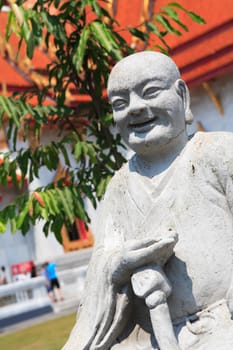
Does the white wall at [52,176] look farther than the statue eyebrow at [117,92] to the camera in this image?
Yes

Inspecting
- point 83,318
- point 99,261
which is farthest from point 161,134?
point 83,318

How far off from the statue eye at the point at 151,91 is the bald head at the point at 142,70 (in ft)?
0.10

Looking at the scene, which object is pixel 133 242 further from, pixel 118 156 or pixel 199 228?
pixel 118 156

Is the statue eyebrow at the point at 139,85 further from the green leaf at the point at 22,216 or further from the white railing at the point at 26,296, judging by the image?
the white railing at the point at 26,296

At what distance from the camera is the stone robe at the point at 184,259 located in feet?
6.79

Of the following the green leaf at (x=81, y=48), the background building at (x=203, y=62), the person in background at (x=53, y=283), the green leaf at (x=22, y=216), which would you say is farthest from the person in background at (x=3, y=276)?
the green leaf at (x=81, y=48)

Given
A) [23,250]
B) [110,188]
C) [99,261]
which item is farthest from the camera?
[23,250]

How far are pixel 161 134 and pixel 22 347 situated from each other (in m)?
5.85

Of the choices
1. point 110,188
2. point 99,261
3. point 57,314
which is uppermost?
point 110,188

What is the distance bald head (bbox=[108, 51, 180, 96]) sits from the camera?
2.11 meters

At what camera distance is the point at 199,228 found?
2.10m

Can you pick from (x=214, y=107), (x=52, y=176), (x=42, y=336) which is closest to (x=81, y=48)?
(x=42, y=336)

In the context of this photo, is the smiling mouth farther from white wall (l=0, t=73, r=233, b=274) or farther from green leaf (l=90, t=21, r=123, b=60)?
white wall (l=0, t=73, r=233, b=274)

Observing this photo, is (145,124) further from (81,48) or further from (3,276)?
(3,276)
